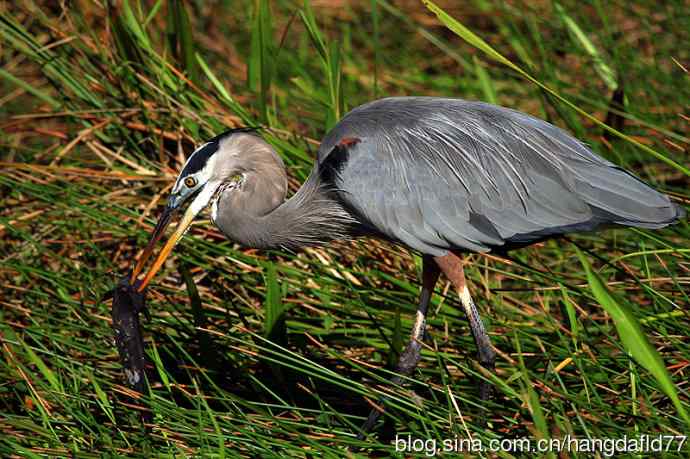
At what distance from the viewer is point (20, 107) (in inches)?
238

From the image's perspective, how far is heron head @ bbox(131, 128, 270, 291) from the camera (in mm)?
3240

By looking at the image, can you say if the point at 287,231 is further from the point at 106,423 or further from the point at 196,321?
the point at 106,423

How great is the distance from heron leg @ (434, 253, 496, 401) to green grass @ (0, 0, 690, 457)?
0.36 ft

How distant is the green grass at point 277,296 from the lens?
282cm

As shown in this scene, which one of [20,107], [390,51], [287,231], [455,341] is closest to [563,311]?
[455,341]

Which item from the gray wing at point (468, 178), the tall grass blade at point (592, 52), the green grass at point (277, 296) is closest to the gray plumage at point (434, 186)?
the gray wing at point (468, 178)

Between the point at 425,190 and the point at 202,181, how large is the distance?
751mm

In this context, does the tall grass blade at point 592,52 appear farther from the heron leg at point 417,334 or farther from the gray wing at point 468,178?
the heron leg at point 417,334

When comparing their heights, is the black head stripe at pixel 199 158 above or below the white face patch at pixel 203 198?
above

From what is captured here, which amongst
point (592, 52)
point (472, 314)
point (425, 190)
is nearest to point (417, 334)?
point (472, 314)

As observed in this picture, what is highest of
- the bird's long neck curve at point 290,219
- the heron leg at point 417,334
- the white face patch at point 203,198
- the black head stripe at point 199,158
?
the black head stripe at point 199,158

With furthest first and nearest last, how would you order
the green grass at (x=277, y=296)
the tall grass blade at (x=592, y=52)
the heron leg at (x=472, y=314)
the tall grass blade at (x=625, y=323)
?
the tall grass blade at (x=592, y=52)
the heron leg at (x=472, y=314)
the green grass at (x=277, y=296)
the tall grass blade at (x=625, y=323)

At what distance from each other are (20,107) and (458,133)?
12.0ft

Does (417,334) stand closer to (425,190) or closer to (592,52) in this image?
(425,190)
